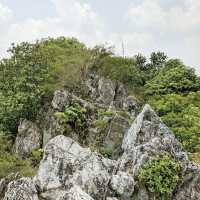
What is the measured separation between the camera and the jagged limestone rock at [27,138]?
2570cm

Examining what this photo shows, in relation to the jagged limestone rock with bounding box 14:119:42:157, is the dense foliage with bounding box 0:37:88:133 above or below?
above

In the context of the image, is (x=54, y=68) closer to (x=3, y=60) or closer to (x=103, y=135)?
(x=3, y=60)

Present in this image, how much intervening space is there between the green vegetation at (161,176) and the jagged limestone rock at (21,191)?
143 inches

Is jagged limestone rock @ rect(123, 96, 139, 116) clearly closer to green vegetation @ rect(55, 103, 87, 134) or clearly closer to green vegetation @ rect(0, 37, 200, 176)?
green vegetation @ rect(0, 37, 200, 176)

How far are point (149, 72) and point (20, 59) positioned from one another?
871 cm

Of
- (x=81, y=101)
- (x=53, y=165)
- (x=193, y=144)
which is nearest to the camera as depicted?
(x=53, y=165)

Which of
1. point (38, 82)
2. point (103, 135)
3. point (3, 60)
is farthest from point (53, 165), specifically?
point (3, 60)

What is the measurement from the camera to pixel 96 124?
2453cm

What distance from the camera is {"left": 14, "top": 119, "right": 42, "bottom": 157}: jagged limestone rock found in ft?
84.3

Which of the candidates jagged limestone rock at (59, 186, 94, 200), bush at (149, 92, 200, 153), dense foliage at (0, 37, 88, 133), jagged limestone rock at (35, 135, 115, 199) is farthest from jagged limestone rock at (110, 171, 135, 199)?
dense foliage at (0, 37, 88, 133)

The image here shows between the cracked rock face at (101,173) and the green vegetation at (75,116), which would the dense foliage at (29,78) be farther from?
the cracked rock face at (101,173)

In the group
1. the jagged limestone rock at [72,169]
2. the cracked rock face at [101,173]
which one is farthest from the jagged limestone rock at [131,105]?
the jagged limestone rock at [72,169]

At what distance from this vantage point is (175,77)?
97.4ft

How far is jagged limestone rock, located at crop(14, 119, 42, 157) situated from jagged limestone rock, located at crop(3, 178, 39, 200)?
401 inches
